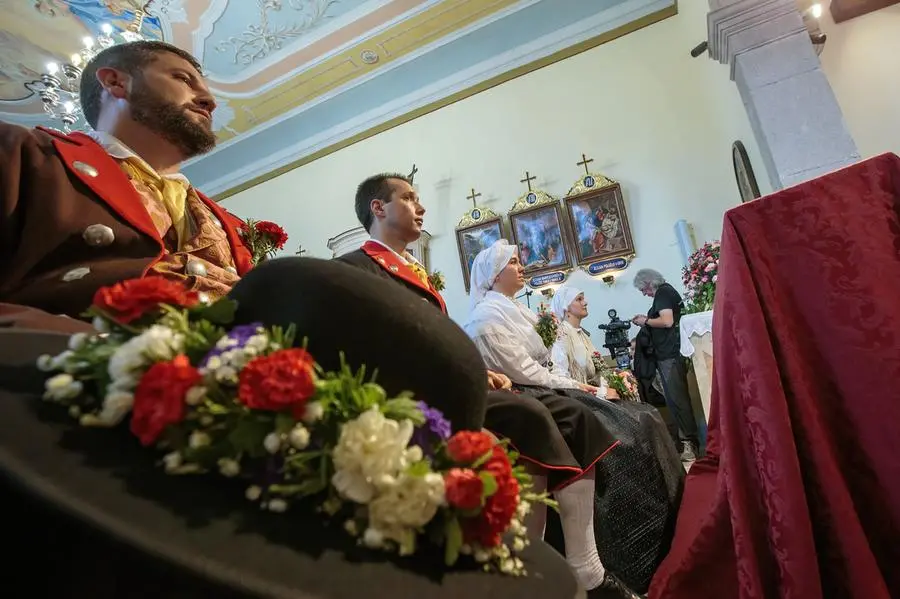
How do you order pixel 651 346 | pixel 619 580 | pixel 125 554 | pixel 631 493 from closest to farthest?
pixel 125 554 → pixel 619 580 → pixel 631 493 → pixel 651 346

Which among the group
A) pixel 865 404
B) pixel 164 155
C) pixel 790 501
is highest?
pixel 164 155

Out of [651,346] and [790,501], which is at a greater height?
[651,346]

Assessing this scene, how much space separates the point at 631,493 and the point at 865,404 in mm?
897

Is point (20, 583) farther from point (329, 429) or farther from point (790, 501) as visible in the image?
point (790, 501)

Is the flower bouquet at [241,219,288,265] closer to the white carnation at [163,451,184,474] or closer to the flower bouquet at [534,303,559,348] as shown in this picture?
the white carnation at [163,451,184,474]

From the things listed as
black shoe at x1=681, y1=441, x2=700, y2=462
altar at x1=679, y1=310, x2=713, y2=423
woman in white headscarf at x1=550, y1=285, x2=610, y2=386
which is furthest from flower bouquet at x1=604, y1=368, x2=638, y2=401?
black shoe at x1=681, y1=441, x2=700, y2=462

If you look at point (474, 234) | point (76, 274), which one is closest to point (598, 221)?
point (474, 234)

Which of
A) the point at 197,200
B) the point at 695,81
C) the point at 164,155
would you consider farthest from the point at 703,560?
the point at 695,81

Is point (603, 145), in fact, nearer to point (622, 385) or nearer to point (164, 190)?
point (622, 385)

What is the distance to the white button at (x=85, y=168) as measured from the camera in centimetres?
104

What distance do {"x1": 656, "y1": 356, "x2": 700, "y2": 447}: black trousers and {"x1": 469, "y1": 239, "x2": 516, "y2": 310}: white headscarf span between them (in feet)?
8.99

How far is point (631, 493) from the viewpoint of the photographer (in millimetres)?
1768

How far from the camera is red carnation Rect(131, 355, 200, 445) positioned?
45 centimetres

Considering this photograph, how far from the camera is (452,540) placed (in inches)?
18.9
